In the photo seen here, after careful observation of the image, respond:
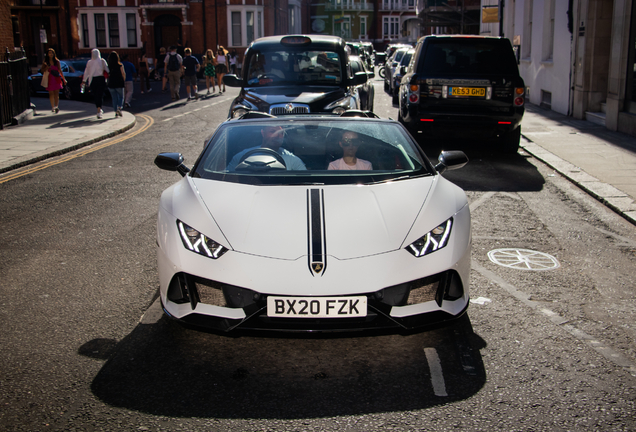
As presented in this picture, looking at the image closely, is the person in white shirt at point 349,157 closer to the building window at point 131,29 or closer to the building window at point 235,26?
the building window at point 235,26

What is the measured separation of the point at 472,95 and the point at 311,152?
7.27 m

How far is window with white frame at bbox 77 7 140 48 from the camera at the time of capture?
5266 cm

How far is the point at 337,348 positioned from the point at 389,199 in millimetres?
1001

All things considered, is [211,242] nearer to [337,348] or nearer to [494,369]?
[337,348]

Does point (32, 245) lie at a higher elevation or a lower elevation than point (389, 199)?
lower

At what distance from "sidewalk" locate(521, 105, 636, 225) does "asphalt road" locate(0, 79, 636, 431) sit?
6.89ft

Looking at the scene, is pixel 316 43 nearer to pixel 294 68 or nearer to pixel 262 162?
pixel 294 68

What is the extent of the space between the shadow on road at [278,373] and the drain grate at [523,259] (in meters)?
1.62

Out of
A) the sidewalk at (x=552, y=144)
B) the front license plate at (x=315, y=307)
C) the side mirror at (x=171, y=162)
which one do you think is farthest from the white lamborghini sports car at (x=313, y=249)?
the sidewalk at (x=552, y=144)

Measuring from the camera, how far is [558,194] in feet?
29.7

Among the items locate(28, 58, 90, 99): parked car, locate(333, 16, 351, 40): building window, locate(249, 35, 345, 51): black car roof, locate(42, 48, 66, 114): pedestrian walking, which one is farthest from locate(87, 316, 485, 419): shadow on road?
locate(333, 16, 351, 40): building window

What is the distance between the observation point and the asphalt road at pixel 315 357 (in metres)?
3.28

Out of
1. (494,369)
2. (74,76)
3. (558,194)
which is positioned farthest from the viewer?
(74,76)

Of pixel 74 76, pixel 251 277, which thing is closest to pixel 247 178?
pixel 251 277
